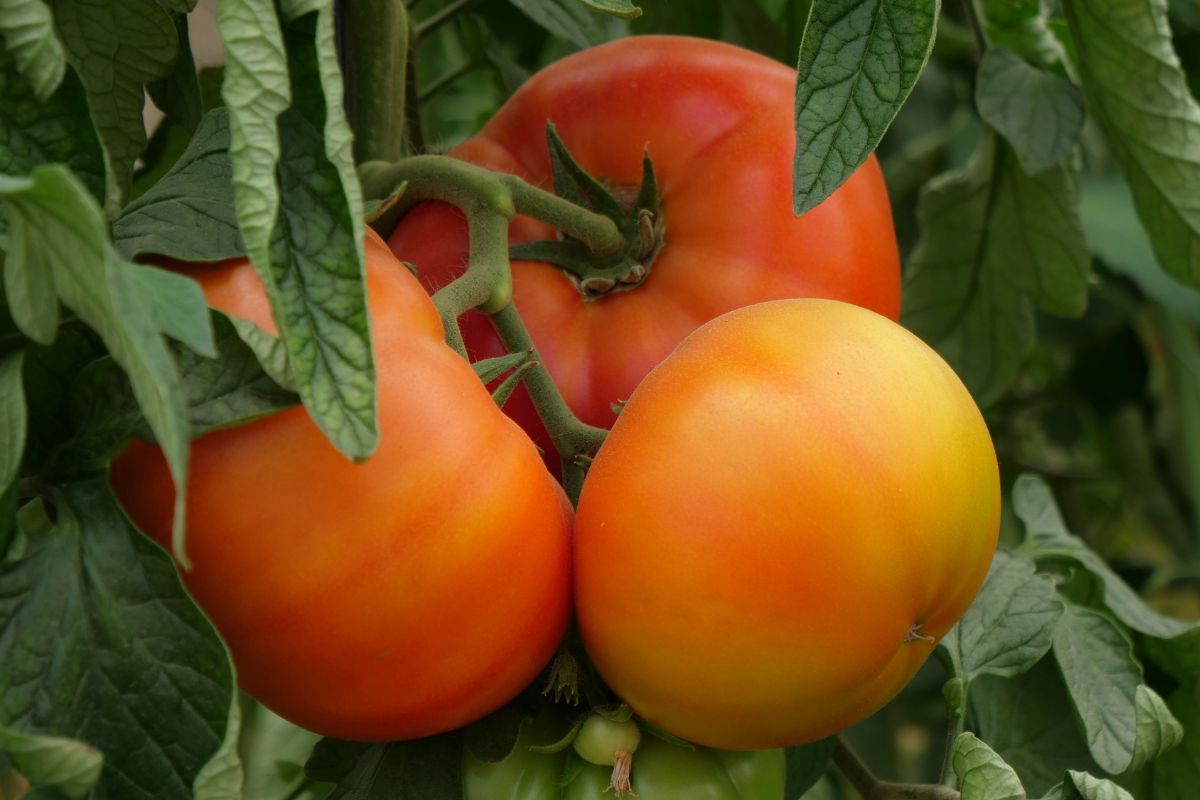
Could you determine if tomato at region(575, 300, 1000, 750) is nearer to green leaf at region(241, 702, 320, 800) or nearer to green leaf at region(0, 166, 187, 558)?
green leaf at region(0, 166, 187, 558)

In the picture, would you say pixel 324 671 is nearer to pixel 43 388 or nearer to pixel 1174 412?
pixel 43 388

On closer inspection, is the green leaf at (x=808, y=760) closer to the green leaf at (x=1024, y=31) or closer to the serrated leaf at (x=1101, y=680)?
the serrated leaf at (x=1101, y=680)

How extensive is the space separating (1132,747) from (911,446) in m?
0.24

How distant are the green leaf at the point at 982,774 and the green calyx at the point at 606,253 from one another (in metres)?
0.25

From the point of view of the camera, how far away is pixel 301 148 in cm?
42

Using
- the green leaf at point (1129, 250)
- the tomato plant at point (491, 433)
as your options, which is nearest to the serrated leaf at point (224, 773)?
the tomato plant at point (491, 433)

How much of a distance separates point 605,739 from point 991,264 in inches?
20.6

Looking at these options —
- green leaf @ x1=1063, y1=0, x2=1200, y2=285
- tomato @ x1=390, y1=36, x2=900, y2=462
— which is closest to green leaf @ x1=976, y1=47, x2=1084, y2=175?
green leaf @ x1=1063, y1=0, x2=1200, y2=285

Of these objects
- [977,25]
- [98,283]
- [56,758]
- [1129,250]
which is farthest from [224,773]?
[1129,250]

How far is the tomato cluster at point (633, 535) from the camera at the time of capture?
43 cm

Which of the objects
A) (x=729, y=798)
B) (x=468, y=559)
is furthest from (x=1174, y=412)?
(x=468, y=559)

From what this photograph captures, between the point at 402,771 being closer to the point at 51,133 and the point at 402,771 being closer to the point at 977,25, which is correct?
the point at 51,133

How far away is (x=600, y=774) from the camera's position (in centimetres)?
52

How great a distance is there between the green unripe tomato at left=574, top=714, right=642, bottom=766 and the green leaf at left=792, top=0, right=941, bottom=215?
0.20m
